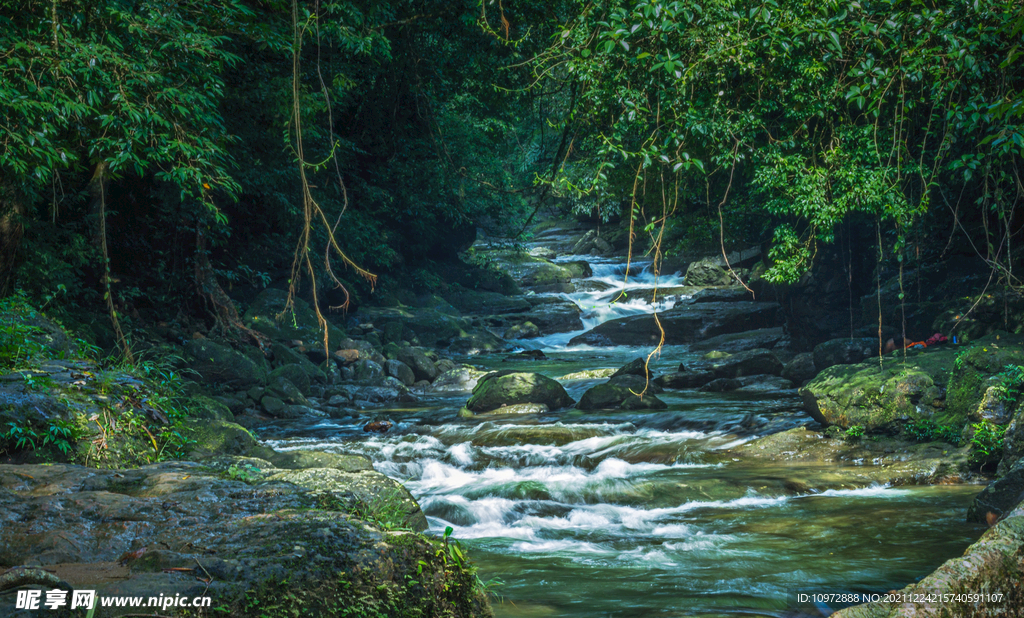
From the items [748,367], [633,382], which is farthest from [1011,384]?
[748,367]

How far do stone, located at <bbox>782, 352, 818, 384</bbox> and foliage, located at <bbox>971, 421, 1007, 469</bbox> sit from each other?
18.4 feet

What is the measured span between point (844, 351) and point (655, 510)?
7.41 m

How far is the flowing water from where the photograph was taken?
14.7 feet

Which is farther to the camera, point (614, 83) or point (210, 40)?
point (210, 40)

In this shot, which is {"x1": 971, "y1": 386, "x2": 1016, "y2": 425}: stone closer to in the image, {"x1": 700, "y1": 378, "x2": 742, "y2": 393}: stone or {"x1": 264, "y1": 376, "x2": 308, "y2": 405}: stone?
{"x1": 700, "y1": 378, "x2": 742, "y2": 393}: stone

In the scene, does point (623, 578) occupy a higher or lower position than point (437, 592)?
lower

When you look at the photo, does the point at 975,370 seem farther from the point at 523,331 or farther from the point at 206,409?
the point at 523,331

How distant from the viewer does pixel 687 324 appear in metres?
19.6

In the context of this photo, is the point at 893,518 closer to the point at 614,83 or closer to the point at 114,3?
the point at 614,83

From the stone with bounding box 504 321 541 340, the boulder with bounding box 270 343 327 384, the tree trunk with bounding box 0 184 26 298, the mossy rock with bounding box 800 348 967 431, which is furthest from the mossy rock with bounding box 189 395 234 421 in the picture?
the stone with bounding box 504 321 541 340

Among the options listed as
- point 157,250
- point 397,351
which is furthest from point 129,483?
point 397,351

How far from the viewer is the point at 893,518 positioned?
5723 mm

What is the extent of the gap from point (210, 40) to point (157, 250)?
8.00 meters

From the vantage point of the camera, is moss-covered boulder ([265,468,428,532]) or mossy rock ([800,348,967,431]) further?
mossy rock ([800,348,967,431])
